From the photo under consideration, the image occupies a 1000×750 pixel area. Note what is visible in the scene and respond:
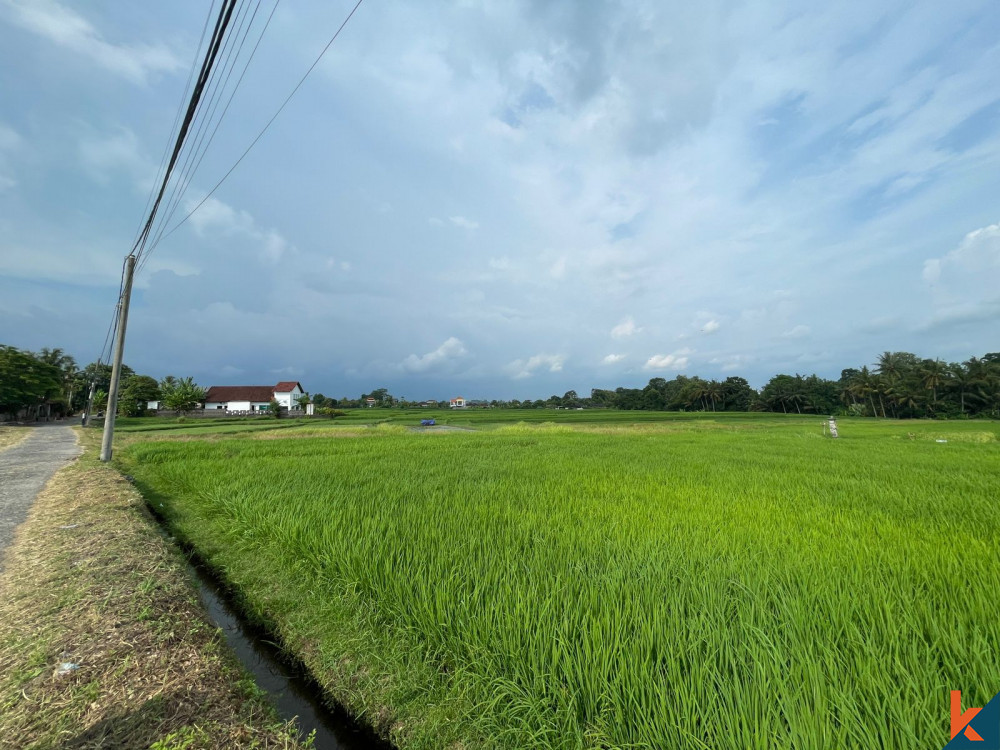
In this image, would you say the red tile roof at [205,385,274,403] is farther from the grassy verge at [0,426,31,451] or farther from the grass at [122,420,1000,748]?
the grass at [122,420,1000,748]

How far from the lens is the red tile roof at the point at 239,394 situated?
57406mm

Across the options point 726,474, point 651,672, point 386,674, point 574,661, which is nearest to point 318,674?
point 386,674

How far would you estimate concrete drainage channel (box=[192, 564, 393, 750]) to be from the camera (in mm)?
2123

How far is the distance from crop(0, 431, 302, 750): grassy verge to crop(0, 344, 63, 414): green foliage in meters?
35.0

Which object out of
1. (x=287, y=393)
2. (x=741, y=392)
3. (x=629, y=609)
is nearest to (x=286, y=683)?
(x=629, y=609)

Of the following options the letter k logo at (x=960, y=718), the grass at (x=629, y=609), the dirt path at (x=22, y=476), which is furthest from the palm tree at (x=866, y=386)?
the dirt path at (x=22, y=476)

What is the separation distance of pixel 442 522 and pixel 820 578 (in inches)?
128

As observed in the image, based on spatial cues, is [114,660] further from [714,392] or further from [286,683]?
[714,392]

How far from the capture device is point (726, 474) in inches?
299

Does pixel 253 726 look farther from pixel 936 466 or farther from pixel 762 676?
pixel 936 466

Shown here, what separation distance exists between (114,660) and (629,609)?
2901 mm

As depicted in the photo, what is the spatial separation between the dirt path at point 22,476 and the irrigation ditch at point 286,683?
200cm

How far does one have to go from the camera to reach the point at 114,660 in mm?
2160

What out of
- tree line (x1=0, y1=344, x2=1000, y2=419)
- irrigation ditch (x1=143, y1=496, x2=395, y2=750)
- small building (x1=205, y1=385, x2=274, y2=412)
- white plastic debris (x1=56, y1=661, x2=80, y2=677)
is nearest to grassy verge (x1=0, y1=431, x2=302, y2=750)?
white plastic debris (x1=56, y1=661, x2=80, y2=677)
